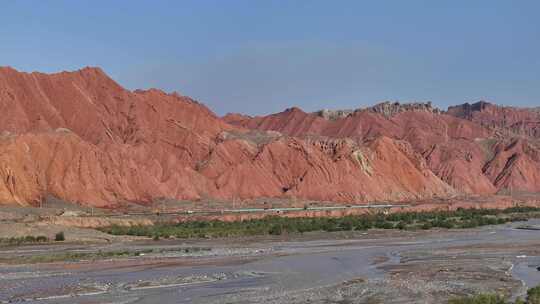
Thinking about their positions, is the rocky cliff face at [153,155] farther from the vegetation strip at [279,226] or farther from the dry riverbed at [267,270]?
the dry riverbed at [267,270]

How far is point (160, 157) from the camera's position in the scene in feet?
345

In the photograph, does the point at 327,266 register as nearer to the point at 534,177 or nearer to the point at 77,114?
the point at 77,114

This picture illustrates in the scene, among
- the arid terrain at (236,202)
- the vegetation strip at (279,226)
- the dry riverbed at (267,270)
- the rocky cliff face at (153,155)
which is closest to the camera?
the dry riverbed at (267,270)

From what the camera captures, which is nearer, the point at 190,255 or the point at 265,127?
the point at 190,255

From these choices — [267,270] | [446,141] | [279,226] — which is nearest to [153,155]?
[279,226]

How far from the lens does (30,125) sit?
99438 millimetres

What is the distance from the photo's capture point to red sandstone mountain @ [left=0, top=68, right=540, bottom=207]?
88938 mm

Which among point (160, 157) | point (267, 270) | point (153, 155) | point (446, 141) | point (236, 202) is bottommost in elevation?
point (267, 270)

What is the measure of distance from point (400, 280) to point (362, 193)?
8848cm

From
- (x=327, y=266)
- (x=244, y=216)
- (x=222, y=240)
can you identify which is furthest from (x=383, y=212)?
(x=327, y=266)

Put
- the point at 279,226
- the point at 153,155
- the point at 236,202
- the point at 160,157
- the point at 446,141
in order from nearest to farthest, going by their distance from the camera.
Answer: the point at 279,226, the point at 236,202, the point at 153,155, the point at 160,157, the point at 446,141

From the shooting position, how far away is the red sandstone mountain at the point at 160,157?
88938 mm

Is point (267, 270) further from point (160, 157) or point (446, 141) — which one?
point (446, 141)

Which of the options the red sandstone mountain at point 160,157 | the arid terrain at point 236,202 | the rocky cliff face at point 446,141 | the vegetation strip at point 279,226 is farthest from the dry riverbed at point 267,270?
the rocky cliff face at point 446,141
